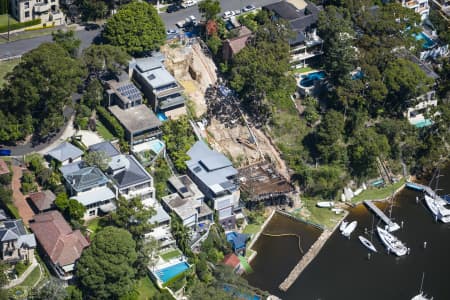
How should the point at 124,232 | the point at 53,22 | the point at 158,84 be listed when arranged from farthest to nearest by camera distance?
the point at 53,22 < the point at 158,84 < the point at 124,232

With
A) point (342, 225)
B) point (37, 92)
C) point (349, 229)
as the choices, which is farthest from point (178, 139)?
point (349, 229)

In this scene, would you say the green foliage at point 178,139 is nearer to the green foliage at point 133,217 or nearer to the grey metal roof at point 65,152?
the grey metal roof at point 65,152

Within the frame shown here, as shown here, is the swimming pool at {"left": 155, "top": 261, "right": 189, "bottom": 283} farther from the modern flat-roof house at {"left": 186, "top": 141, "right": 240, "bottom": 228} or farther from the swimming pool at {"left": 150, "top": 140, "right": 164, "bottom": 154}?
the swimming pool at {"left": 150, "top": 140, "right": 164, "bottom": 154}

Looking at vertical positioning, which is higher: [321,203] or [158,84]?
[158,84]

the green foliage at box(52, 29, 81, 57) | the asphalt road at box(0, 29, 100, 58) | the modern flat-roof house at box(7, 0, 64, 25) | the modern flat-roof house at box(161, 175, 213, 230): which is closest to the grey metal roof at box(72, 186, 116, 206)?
the modern flat-roof house at box(161, 175, 213, 230)

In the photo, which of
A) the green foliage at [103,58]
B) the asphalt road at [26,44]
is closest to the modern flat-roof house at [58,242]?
the green foliage at [103,58]

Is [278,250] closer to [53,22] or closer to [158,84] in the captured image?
[158,84]

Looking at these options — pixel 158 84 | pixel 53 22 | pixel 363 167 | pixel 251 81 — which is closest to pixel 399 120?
pixel 363 167
